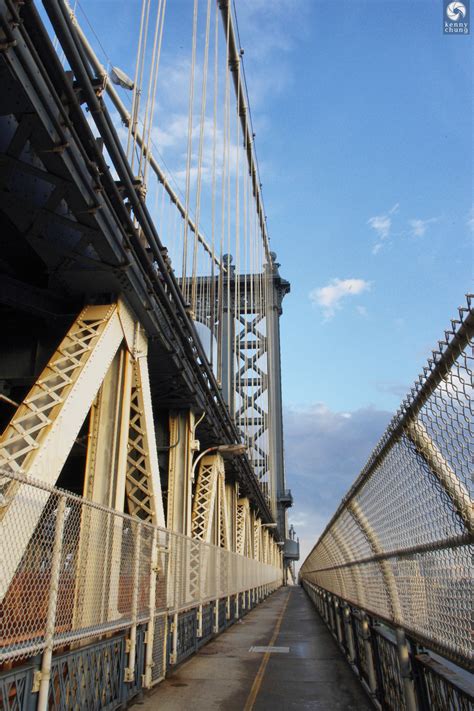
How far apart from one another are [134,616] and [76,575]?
188cm

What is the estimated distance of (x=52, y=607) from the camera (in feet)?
13.7

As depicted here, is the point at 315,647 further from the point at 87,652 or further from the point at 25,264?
the point at 25,264

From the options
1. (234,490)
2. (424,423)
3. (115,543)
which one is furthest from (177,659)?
(234,490)

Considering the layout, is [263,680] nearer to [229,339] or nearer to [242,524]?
[242,524]

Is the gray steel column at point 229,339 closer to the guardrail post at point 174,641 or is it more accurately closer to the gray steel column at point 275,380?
the gray steel column at point 275,380

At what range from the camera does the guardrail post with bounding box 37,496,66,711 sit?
4047mm

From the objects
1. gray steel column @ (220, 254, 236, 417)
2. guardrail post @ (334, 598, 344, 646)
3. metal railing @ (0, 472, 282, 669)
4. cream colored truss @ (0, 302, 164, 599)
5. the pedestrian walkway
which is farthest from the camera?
gray steel column @ (220, 254, 236, 417)

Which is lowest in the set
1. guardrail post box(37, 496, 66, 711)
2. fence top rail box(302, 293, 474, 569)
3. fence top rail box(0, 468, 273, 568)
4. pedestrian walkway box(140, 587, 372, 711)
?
pedestrian walkway box(140, 587, 372, 711)

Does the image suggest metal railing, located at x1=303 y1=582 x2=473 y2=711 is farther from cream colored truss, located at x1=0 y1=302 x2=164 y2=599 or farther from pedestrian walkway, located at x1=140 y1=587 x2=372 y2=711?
cream colored truss, located at x1=0 y1=302 x2=164 y2=599

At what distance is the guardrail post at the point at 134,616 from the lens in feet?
20.6

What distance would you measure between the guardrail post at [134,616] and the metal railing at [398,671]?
2.63 meters

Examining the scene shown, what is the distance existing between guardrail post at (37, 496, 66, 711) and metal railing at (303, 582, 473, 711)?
2566 mm

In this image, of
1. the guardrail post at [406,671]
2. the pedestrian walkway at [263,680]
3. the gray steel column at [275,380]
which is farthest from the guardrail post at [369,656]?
the gray steel column at [275,380]

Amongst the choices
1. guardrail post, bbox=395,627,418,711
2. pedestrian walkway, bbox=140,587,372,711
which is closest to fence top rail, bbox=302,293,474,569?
guardrail post, bbox=395,627,418,711
